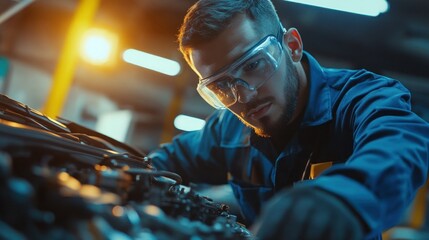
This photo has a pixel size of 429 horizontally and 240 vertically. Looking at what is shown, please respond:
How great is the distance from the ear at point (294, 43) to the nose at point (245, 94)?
33cm

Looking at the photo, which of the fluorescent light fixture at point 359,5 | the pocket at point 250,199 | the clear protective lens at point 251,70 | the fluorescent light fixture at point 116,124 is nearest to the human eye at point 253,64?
the clear protective lens at point 251,70

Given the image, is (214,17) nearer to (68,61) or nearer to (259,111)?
(259,111)

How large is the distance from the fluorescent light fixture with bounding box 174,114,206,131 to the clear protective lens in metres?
7.62

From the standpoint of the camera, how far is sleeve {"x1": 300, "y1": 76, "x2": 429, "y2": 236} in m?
0.74

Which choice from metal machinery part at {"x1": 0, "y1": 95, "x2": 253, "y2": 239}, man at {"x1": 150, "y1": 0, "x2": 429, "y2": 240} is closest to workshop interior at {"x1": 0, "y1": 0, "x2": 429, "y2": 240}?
metal machinery part at {"x1": 0, "y1": 95, "x2": 253, "y2": 239}

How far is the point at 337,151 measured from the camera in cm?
155

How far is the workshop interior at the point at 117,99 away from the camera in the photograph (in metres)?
0.58

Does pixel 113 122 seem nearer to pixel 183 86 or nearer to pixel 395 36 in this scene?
pixel 183 86

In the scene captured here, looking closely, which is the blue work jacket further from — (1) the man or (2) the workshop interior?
(2) the workshop interior

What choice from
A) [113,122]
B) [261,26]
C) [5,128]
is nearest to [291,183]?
[261,26]

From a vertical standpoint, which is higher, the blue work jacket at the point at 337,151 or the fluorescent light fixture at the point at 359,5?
the fluorescent light fixture at the point at 359,5

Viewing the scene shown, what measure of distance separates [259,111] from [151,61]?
5244 mm

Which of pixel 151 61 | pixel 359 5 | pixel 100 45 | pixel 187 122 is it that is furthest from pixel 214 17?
pixel 187 122

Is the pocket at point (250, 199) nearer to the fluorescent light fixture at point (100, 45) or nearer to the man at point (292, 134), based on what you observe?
the man at point (292, 134)
